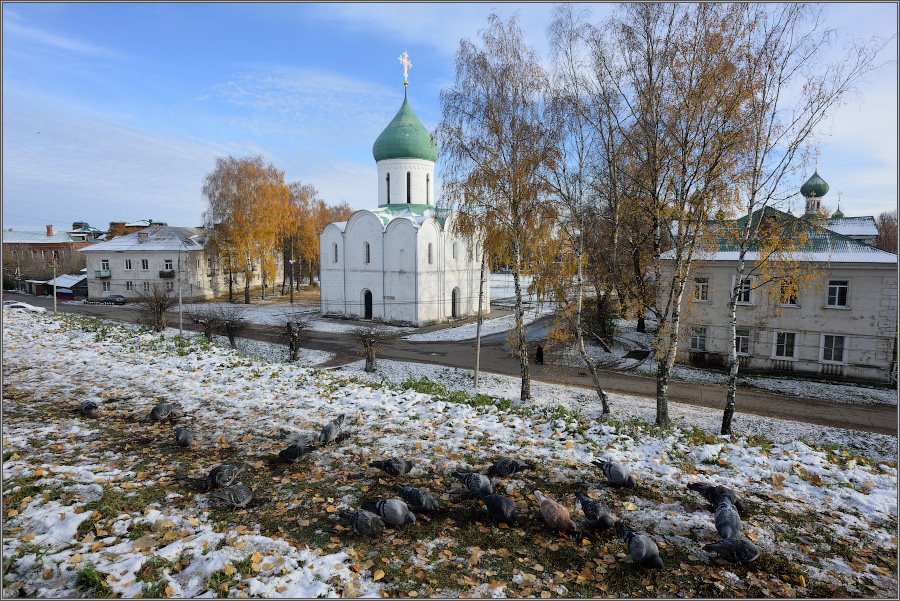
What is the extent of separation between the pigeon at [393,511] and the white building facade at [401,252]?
22.2m

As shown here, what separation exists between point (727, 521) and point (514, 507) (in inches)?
87.5

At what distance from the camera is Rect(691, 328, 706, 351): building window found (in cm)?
1892

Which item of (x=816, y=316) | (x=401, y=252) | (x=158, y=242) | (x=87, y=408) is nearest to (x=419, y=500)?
(x=87, y=408)

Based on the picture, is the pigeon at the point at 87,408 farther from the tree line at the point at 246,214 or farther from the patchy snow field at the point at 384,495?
the tree line at the point at 246,214

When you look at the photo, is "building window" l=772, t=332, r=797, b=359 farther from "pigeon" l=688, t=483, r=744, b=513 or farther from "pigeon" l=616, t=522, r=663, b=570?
"pigeon" l=616, t=522, r=663, b=570

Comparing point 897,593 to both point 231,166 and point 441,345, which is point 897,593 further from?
point 231,166

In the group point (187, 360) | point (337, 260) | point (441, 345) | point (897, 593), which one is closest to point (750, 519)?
point (897, 593)

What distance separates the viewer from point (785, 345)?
1791 centimetres

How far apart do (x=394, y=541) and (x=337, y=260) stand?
1096 inches

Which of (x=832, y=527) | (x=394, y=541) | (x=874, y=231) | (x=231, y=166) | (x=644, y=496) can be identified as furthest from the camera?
(x=231, y=166)

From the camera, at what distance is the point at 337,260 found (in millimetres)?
31297

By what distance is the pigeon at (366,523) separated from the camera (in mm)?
4883

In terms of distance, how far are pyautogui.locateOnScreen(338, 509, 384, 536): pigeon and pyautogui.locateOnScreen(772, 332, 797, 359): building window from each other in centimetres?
1845

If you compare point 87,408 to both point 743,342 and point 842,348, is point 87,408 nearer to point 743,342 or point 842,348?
point 743,342
